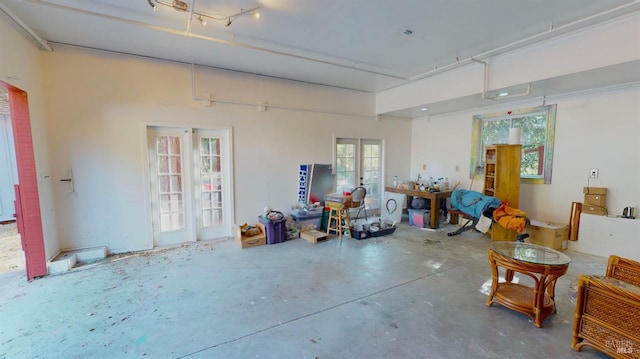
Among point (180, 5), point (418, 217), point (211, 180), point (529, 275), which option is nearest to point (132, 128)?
point (211, 180)

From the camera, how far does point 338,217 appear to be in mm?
4969

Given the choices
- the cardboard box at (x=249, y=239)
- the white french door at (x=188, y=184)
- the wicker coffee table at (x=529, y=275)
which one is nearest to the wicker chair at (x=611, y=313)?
the wicker coffee table at (x=529, y=275)

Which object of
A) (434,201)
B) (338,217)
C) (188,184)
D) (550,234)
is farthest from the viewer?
(434,201)

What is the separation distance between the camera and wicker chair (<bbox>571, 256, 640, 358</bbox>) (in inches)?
71.3

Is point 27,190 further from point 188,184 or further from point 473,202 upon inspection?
point 473,202

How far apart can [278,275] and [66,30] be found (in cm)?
387

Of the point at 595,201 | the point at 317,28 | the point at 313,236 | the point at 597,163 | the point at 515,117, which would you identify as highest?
the point at 317,28

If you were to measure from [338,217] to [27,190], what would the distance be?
165 inches

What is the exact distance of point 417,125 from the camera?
693 centimetres

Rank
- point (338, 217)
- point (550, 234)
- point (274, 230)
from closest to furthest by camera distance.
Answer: point (550, 234) → point (274, 230) → point (338, 217)

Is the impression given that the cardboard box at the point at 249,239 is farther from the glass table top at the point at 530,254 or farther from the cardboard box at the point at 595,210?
the cardboard box at the point at 595,210

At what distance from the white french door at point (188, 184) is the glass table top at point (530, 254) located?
13.3ft

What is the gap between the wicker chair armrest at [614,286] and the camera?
1.78 m

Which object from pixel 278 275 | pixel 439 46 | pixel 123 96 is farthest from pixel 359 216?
pixel 123 96
